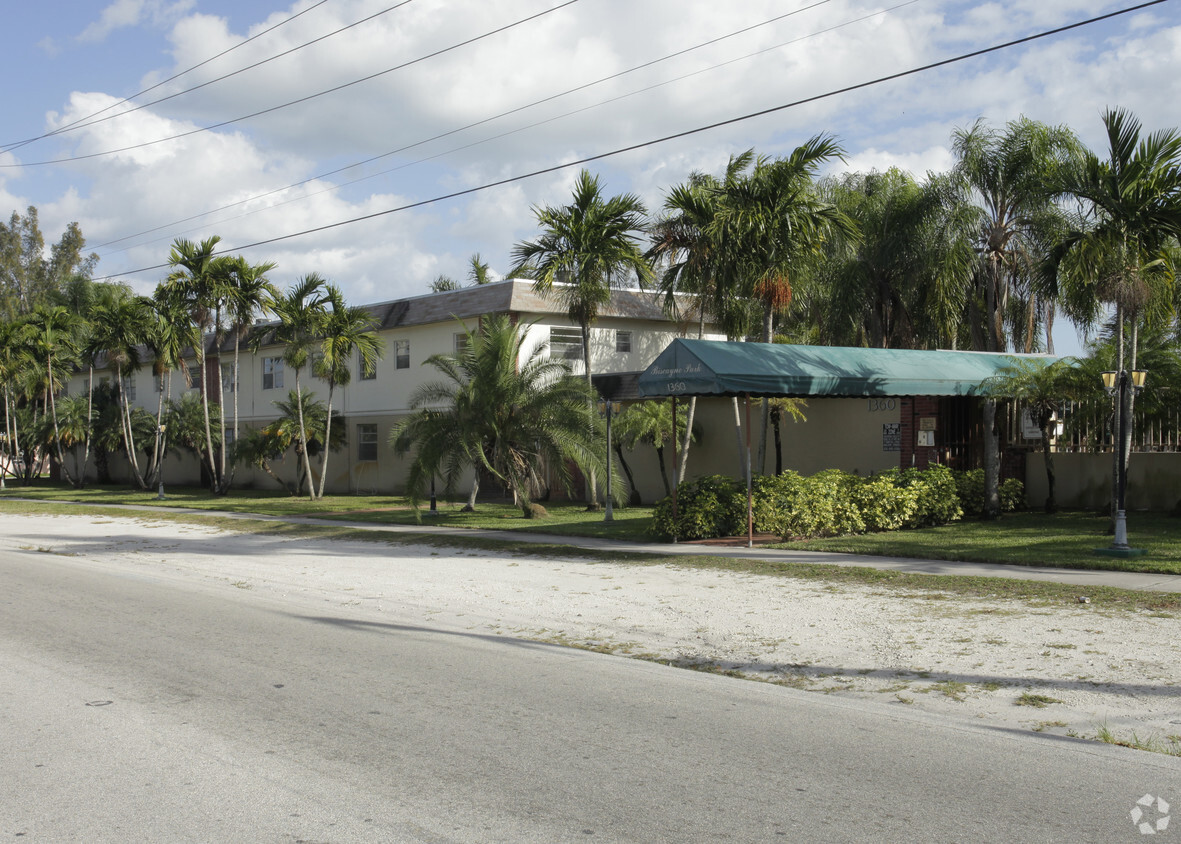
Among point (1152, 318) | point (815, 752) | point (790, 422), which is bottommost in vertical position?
point (815, 752)

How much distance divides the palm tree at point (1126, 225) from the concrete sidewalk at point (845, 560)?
9.55ft

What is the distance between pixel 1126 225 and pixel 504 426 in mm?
12304

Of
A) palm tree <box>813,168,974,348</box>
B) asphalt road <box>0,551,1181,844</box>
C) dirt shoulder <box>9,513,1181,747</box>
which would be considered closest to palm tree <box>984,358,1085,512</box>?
palm tree <box>813,168,974,348</box>

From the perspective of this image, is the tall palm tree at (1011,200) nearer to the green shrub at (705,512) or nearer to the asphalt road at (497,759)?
the green shrub at (705,512)

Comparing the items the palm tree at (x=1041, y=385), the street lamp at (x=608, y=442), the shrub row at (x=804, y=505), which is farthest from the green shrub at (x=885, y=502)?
the street lamp at (x=608, y=442)

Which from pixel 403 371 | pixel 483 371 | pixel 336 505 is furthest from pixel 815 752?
pixel 403 371

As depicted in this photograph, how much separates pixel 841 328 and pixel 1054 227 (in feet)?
25.9

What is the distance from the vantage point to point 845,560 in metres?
14.7

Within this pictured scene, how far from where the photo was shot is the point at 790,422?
934 inches

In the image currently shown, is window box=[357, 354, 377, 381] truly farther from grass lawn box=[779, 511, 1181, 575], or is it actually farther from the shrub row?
grass lawn box=[779, 511, 1181, 575]

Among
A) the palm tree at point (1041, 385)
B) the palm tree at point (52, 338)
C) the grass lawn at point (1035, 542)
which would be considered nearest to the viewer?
the grass lawn at point (1035, 542)

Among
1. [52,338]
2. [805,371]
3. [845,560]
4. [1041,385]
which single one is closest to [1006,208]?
[1041,385]

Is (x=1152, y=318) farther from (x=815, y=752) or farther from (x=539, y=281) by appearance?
(x=815, y=752)

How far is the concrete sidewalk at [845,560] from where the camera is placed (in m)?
12.1
